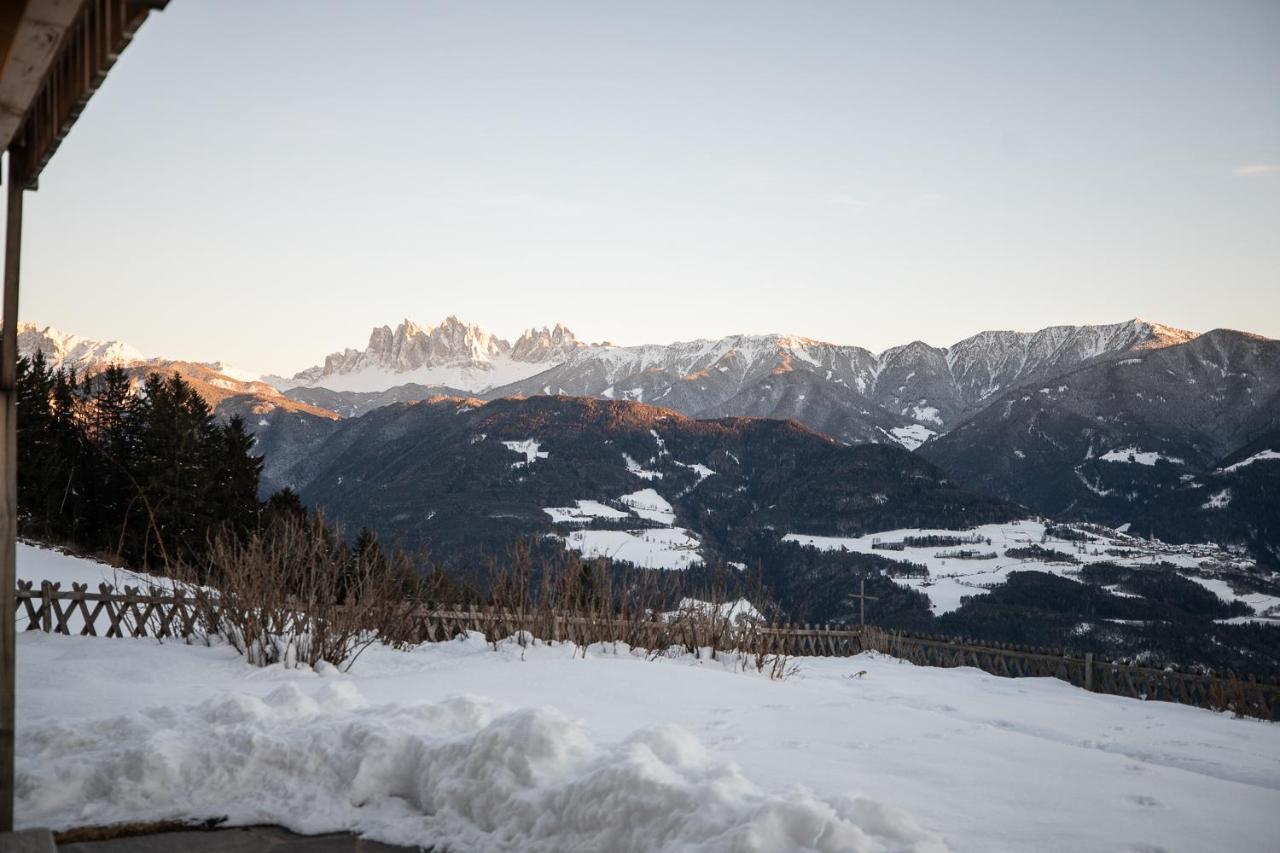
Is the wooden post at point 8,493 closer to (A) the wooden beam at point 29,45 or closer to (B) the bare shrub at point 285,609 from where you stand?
(A) the wooden beam at point 29,45

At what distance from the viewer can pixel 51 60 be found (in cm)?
312

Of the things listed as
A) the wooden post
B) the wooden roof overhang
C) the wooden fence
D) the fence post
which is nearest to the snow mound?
the wooden post

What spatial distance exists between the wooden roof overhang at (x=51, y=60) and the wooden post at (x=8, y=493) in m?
0.18

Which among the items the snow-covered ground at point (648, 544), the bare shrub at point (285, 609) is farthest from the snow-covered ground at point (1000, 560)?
the bare shrub at point (285, 609)

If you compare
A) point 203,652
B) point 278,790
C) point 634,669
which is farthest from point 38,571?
point 278,790

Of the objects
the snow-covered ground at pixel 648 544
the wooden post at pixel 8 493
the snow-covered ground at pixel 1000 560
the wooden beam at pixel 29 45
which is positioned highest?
the wooden beam at pixel 29 45

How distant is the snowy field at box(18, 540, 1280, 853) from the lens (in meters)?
4.07

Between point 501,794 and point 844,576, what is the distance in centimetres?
16264

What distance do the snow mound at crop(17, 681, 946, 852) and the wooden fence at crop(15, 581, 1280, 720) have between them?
5.83 m

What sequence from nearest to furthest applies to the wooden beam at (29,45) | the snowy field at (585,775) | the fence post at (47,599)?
the wooden beam at (29,45)
the snowy field at (585,775)
the fence post at (47,599)

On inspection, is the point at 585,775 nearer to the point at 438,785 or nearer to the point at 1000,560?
the point at 438,785

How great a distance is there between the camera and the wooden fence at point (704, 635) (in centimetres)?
1256

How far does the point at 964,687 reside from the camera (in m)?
16.7

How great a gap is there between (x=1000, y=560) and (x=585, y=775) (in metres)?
182
